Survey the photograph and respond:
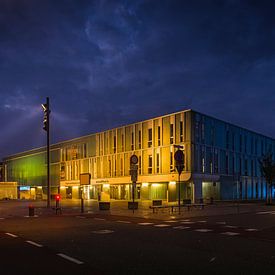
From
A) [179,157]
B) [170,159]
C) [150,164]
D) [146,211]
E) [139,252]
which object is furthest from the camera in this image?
[150,164]

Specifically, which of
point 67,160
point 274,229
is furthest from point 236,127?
point 274,229

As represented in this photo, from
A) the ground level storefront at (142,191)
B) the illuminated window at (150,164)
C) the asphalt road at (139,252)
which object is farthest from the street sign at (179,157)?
the illuminated window at (150,164)

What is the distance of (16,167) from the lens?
101250mm

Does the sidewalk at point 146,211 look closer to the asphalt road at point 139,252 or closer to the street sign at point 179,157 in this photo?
the street sign at point 179,157

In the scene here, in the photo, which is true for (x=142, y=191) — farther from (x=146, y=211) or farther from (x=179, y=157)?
(x=179, y=157)

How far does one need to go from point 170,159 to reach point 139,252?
41.8m

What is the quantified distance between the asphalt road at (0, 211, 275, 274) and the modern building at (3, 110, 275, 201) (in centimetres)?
3277

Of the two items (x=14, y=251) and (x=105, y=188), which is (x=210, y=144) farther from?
(x=14, y=251)

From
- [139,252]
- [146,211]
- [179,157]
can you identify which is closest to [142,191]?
[146,211]

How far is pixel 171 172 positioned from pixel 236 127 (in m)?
13.5

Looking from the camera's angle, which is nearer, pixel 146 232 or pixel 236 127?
pixel 146 232

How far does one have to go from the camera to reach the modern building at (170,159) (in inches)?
2042

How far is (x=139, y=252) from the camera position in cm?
1116

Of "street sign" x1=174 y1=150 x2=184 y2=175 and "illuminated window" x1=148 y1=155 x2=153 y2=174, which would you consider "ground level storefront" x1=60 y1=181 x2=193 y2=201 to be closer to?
"illuminated window" x1=148 y1=155 x2=153 y2=174
